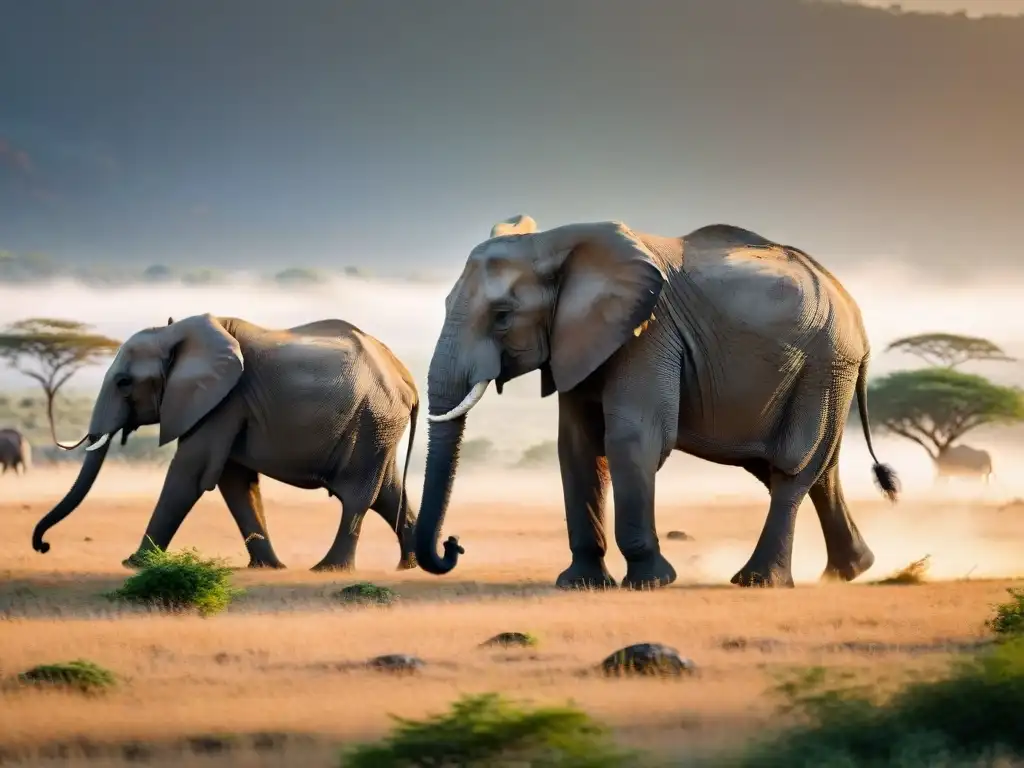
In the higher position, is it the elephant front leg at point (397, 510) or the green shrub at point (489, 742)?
the elephant front leg at point (397, 510)

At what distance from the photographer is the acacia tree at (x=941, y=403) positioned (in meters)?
53.1

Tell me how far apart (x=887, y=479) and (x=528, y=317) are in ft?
20.1

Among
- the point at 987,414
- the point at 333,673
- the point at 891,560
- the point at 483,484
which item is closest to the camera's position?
the point at 333,673

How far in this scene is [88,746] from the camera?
9.78m

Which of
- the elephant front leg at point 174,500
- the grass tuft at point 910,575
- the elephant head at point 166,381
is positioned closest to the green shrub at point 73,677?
the elephant front leg at point 174,500

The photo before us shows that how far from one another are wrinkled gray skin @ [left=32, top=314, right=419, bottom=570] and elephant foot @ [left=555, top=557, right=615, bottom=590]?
4.83m

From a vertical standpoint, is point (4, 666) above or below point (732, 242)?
below

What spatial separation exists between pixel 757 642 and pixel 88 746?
5.61 m

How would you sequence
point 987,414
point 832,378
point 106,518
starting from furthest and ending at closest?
point 987,414 < point 106,518 < point 832,378

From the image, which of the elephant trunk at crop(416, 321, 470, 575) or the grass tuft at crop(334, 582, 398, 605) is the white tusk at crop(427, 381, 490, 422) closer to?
the elephant trunk at crop(416, 321, 470, 575)

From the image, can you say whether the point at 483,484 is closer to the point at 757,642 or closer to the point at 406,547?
the point at 406,547

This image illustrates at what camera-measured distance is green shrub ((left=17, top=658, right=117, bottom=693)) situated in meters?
11.4

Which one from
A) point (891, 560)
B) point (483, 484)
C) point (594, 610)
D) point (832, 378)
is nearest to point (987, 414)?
point (483, 484)

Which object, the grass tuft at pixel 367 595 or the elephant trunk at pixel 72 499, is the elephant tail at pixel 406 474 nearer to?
the elephant trunk at pixel 72 499
